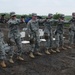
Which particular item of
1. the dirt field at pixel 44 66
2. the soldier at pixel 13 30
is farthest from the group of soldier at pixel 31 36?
the dirt field at pixel 44 66

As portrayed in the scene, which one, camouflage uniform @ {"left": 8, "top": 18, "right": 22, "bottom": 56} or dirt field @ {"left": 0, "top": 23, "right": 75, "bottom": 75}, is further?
camouflage uniform @ {"left": 8, "top": 18, "right": 22, "bottom": 56}

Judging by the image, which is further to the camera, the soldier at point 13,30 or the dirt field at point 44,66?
the soldier at point 13,30

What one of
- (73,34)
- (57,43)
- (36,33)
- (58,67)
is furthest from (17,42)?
(73,34)

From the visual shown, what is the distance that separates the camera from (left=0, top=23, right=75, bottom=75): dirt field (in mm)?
9461

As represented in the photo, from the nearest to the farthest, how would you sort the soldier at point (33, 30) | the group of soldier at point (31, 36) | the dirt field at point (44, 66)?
the dirt field at point (44, 66)
the group of soldier at point (31, 36)
the soldier at point (33, 30)

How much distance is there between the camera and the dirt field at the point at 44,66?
31.0 ft

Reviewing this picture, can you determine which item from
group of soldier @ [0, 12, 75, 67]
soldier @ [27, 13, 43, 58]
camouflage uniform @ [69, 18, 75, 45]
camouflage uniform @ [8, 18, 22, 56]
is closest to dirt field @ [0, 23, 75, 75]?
group of soldier @ [0, 12, 75, 67]

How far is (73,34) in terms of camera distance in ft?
48.9

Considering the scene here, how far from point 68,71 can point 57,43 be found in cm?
414

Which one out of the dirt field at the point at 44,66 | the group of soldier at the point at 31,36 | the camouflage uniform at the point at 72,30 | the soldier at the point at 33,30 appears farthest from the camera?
the camouflage uniform at the point at 72,30

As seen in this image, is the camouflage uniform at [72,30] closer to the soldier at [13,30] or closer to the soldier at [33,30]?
the soldier at [33,30]

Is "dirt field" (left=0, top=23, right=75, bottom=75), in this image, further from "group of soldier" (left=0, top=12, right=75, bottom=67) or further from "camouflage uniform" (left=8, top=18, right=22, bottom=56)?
"camouflage uniform" (left=8, top=18, right=22, bottom=56)

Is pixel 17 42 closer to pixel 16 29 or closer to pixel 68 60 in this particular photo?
pixel 16 29

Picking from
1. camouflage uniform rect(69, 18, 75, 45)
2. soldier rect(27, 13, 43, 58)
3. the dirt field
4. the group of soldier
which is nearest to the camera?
the dirt field
